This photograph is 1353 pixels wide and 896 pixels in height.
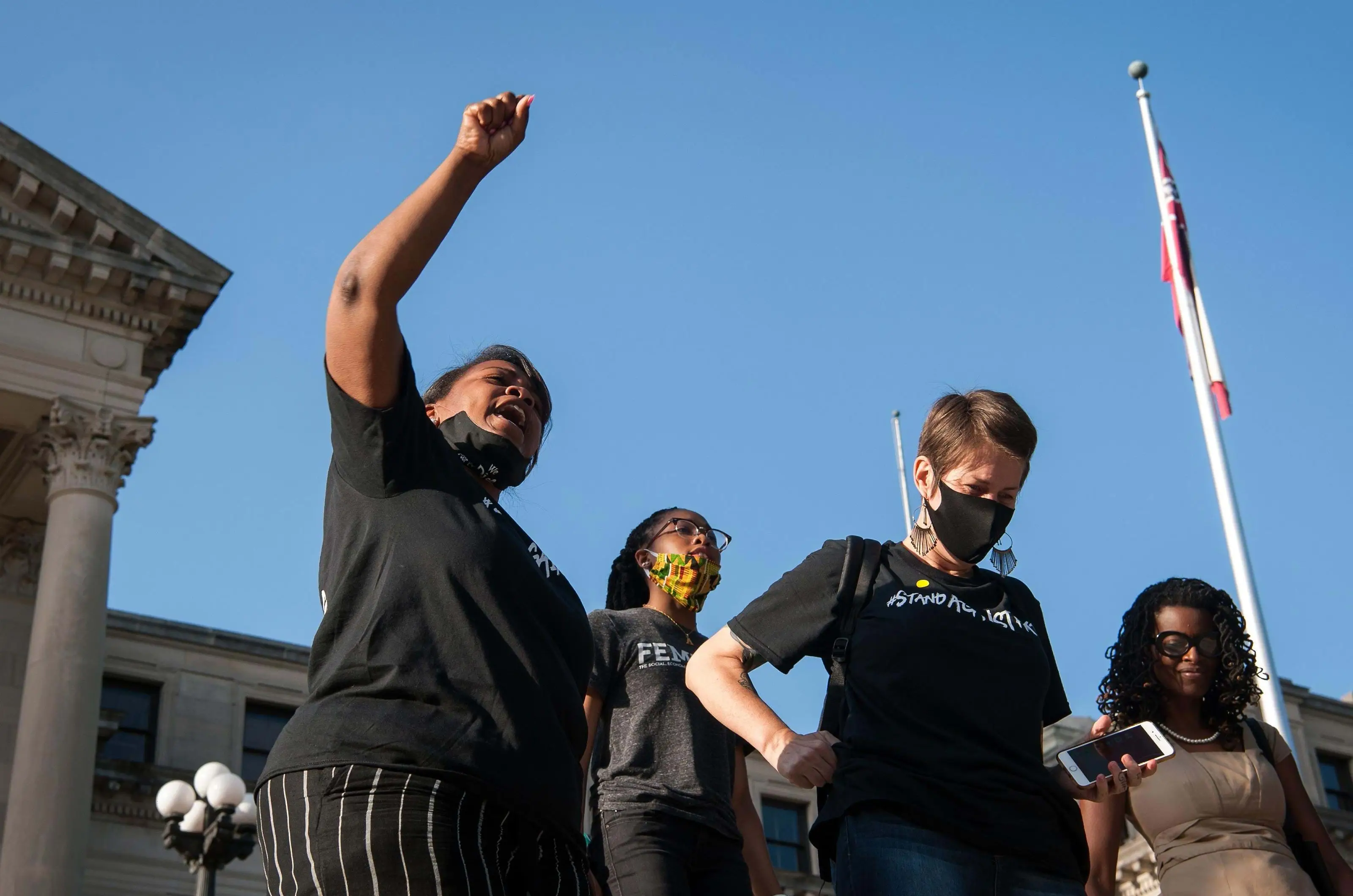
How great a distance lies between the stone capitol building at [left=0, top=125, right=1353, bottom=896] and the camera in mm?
18469

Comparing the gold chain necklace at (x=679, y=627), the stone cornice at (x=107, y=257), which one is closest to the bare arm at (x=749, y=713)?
the gold chain necklace at (x=679, y=627)

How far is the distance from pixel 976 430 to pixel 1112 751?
97 centimetres

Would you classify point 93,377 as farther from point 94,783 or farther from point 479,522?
point 479,522

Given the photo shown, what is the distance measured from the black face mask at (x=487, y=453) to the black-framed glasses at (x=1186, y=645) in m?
3.08

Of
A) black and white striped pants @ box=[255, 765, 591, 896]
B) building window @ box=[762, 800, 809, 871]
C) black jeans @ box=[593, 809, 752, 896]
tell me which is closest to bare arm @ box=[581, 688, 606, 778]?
black jeans @ box=[593, 809, 752, 896]

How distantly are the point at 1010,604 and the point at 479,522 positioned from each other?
1.83m

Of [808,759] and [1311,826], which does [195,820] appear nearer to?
[1311,826]

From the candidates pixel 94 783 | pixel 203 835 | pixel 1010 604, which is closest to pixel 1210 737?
pixel 1010 604

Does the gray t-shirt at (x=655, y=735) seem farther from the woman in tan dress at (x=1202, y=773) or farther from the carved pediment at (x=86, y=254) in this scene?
the carved pediment at (x=86, y=254)

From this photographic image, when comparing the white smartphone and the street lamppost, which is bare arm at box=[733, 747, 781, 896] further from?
the street lamppost

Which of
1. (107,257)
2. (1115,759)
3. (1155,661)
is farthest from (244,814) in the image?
(1115,759)

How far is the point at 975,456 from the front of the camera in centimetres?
459

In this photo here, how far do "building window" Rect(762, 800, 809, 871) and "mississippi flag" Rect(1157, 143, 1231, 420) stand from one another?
16.0m

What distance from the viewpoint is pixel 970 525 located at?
4.51m
